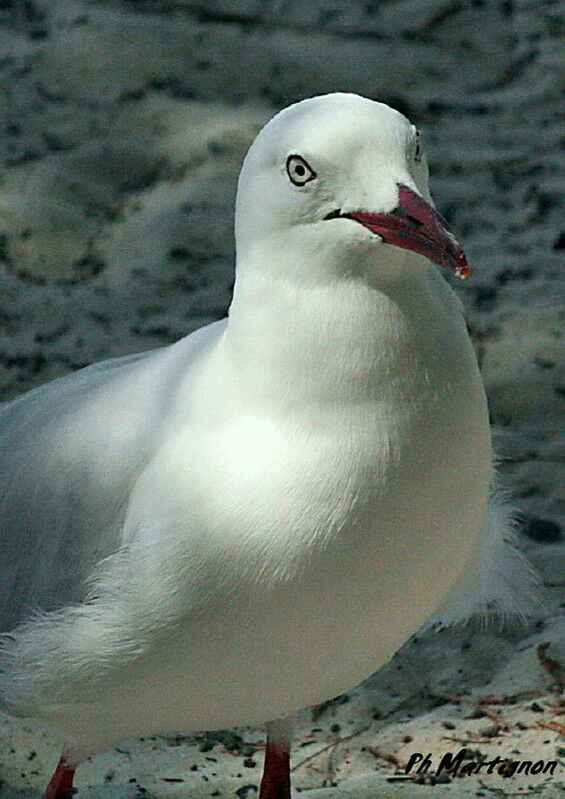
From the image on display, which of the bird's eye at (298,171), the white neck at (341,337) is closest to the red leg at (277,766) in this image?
the white neck at (341,337)

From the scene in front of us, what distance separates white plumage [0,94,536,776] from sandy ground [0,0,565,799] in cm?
74

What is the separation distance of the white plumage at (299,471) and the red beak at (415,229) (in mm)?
18

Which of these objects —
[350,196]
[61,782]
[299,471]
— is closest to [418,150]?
[350,196]

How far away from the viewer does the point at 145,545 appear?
2.77m

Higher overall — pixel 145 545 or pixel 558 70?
pixel 558 70

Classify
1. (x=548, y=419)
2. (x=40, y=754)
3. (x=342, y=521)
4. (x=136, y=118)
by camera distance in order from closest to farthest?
(x=342, y=521) → (x=40, y=754) → (x=548, y=419) → (x=136, y=118)

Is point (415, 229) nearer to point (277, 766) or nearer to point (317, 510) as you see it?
point (317, 510)

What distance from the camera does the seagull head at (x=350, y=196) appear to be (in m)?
2.47

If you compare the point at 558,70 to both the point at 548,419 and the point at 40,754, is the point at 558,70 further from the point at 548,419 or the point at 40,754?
the point at 40,754

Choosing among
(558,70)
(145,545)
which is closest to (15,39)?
(558,70)

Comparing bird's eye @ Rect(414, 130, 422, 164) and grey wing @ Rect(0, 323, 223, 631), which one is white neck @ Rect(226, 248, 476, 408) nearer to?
bird's eye @ Rect(414, 130, 422, 164)

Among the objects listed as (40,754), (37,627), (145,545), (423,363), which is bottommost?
(40,754)

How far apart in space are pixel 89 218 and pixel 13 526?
2526mm

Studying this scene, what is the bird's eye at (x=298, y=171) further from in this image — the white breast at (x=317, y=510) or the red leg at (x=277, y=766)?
the red leg at (x=277, y=766)
